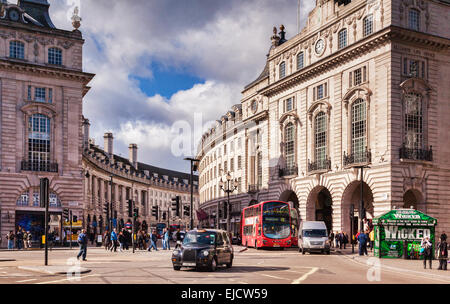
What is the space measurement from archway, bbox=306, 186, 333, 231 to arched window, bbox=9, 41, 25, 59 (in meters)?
30.8

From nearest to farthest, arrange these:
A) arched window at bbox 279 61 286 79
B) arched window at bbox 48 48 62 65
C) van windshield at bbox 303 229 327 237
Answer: van windshield at bbox 303 229 327 237
arched window at bbox 48 48 62 65
arched window at bbox 279 61 286 79

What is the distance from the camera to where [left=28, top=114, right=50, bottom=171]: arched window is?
195ft

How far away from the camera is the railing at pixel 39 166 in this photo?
2312 inches

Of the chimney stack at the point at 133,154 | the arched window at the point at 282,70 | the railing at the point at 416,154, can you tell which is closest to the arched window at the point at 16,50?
the arched window at the point at 282,70

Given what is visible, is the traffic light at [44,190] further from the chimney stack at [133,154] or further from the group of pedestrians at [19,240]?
the chimney stack at [133,154]

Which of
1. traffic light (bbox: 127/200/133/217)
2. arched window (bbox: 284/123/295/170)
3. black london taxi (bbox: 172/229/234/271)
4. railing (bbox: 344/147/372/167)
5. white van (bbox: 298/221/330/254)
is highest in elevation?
arched window (bbox: 284/123/295/170)

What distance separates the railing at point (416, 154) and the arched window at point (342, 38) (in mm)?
11515

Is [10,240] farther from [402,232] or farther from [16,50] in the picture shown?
[402,232]

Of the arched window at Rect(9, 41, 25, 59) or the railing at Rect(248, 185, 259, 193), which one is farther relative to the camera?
the railing at Rect(248, 185, 259, 193)

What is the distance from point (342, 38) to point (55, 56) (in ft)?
92.2

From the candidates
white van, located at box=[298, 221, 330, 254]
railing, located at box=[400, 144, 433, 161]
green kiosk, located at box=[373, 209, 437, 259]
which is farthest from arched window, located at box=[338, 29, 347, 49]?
green kiosk, located at box=[373, 209, 437, 259]

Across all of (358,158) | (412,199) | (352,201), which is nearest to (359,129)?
(358,158)

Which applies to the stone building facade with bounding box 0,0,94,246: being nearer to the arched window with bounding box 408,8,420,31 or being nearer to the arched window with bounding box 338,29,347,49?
the arched window with bounding box 338,29,347,49

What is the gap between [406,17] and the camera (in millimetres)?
48812
